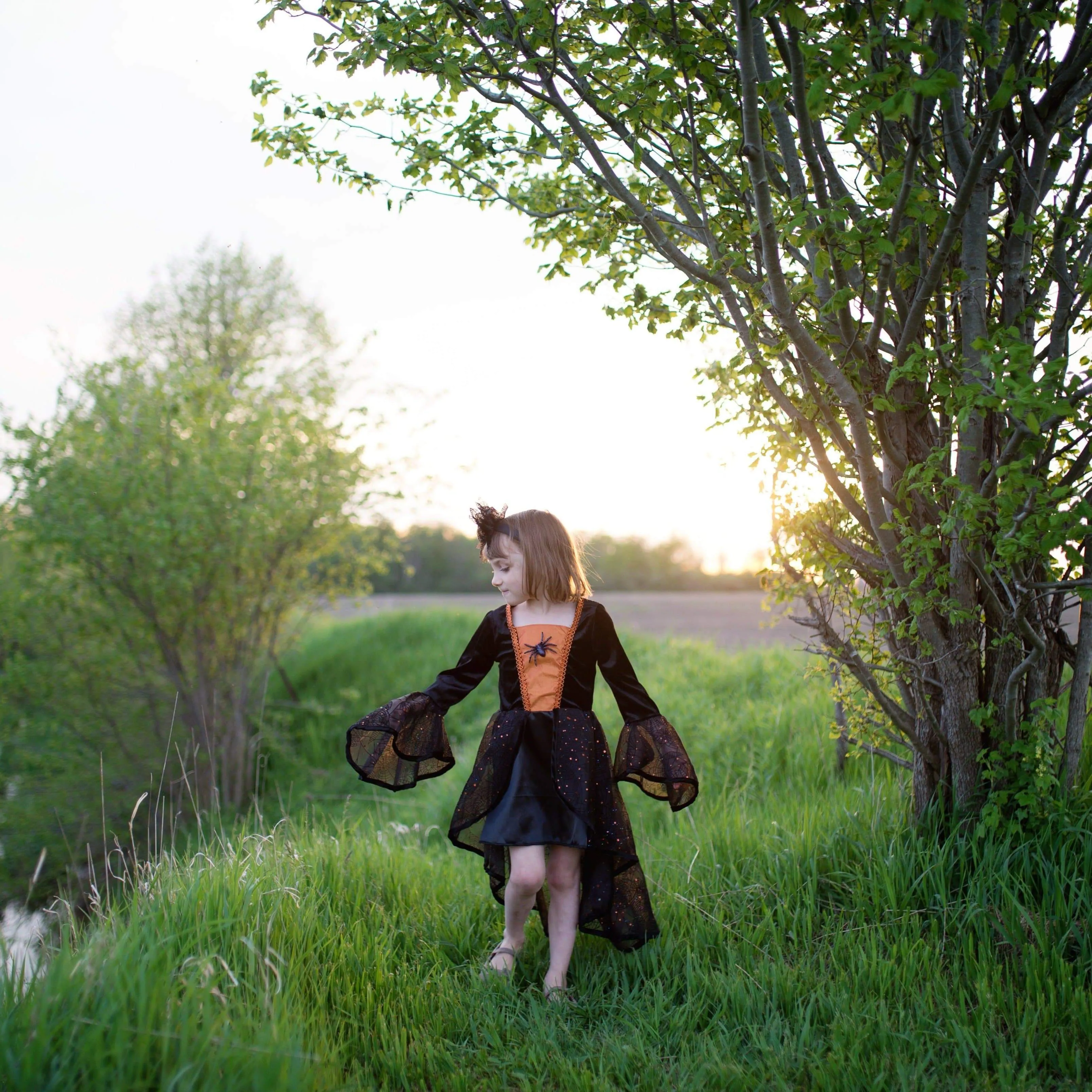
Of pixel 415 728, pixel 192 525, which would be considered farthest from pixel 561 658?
pixel 192 525

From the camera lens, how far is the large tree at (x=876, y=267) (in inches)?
96.2

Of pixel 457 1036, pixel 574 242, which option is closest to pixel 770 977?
pixel 457 1036

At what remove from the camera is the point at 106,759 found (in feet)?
29.5

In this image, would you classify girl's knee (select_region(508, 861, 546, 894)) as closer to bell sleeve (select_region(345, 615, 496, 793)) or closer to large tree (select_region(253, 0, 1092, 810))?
bell sleeve (select_region(345, 615, 496, 793))

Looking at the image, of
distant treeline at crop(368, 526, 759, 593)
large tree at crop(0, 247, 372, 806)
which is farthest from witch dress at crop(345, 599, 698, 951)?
distant treeline at crop(368, 526, 759, 593)

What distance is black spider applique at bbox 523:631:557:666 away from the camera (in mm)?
2959

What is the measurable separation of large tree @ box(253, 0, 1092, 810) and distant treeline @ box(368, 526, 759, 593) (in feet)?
50.8

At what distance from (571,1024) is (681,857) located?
1218 millimetres

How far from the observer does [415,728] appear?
3148 millimetres

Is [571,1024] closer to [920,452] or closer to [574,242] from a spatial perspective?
[920,452]

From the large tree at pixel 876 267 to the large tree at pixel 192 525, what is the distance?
503 centimetres

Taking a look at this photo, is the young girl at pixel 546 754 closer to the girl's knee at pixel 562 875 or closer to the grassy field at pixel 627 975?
the girl's knee at pixel 562 875

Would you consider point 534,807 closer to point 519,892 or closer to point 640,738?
point 519,892

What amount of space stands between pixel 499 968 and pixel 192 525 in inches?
224
